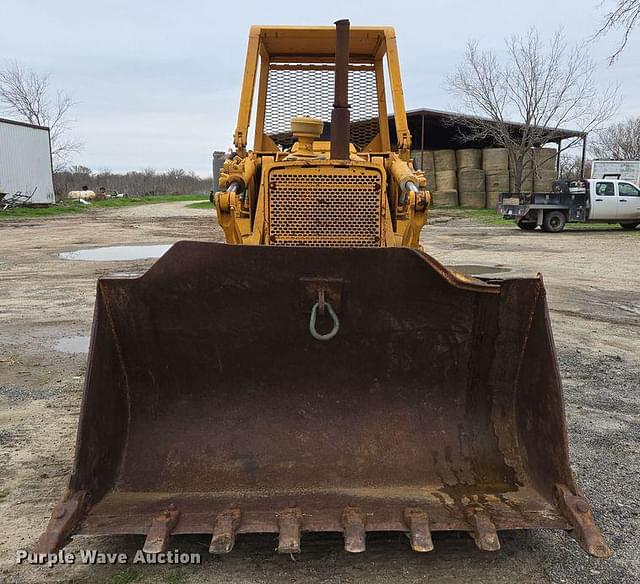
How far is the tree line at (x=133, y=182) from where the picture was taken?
56.5 meters

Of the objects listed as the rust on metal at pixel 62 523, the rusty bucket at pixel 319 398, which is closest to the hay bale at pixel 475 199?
the rusty bucket at pixel 319 398

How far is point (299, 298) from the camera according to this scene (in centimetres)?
282

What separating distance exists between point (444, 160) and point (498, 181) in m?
2.75

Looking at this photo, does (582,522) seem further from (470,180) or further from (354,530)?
(470,180)

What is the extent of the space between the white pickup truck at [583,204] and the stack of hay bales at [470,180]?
1081 cm

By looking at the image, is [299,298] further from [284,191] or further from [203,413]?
[284,191]

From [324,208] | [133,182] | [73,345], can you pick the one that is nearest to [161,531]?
[324,208]

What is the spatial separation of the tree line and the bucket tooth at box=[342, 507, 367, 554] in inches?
1929

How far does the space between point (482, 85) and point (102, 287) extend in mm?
31158

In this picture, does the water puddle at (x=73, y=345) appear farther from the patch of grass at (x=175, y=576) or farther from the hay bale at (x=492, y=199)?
the hay bale at (x=492, y=199)

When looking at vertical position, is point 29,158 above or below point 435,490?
above

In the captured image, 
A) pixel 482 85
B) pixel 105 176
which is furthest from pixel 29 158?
pixel 105 176

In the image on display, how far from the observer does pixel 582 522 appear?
7.86 feet

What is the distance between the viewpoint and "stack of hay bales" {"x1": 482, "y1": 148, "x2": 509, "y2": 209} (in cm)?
3073
